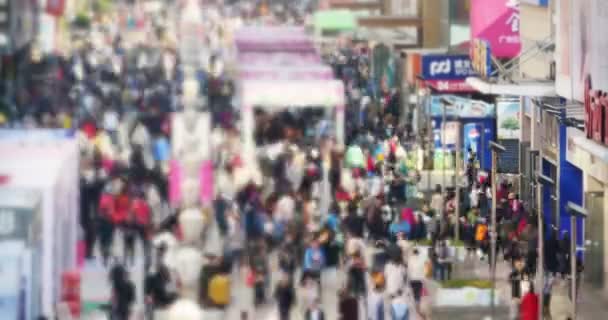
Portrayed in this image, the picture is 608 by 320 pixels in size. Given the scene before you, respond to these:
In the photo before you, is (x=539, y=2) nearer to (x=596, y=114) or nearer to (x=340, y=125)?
(x=340, y=125)

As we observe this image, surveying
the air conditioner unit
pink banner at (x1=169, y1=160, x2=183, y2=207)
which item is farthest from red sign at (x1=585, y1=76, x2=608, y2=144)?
the air conditioner unit

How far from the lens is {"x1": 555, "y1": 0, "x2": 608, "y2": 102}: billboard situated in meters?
31.9

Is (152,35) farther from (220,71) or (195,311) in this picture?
(195,311)

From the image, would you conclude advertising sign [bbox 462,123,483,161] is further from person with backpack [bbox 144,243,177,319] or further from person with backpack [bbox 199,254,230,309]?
person with backpack [bbox 144,243,177,319]

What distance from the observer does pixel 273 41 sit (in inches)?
2692

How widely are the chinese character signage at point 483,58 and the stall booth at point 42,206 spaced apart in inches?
511

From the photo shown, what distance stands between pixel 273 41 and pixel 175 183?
28.9m

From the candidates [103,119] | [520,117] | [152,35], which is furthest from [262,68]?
[152,35]

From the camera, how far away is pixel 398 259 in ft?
96.2

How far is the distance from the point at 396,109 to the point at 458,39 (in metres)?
5.00

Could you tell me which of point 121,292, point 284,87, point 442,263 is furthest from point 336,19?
point 121,292

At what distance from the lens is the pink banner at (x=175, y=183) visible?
1528 inches

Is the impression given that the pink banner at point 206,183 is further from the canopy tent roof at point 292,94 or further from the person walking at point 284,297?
the person walking at point 284,297

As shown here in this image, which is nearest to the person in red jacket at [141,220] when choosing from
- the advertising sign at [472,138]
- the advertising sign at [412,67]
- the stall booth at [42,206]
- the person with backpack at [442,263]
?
the person with backpack at [442,263]
